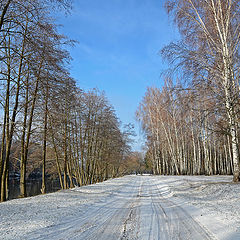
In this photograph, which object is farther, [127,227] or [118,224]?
[118,224]

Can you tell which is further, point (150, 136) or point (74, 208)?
point (150, 136)

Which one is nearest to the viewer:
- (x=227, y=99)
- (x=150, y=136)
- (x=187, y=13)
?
(x=227, y=99)

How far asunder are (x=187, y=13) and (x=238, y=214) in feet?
31.3

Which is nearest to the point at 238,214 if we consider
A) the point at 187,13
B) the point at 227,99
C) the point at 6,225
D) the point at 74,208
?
the point at 74,208

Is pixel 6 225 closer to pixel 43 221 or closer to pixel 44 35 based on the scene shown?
pixel 43 221

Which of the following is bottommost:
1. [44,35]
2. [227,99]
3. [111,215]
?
[111,215]

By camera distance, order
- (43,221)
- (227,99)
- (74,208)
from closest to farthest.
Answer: (43,221) < (74,208) < (227,99)

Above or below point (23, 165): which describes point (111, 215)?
below

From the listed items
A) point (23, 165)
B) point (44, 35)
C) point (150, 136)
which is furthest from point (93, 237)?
point (150, 136)

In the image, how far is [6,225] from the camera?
14.0ft

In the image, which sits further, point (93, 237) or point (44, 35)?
point (44, 35)

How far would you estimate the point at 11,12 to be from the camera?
530 centimetres

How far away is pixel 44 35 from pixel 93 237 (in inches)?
198

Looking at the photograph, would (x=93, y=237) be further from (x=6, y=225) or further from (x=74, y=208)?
(x=74, y=208)
